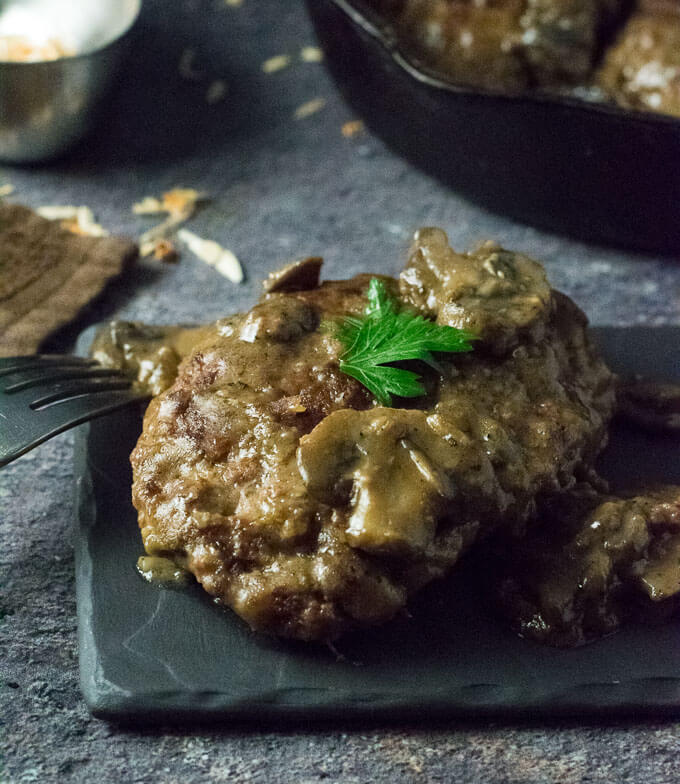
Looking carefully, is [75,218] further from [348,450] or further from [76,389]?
[348,450]

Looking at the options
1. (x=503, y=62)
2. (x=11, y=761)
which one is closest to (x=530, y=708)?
(x=11, y=761)

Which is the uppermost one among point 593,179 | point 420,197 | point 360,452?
point 360,452

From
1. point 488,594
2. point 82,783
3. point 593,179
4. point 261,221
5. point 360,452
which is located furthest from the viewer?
point 261,221

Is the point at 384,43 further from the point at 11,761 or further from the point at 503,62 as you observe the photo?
the point at 11,761

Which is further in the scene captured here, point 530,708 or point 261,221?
point 261,221

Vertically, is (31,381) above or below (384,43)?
below

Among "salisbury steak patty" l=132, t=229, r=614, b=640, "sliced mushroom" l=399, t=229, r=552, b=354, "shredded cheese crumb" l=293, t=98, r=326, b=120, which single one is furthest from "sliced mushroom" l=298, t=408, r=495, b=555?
"shredded cheese crumb" l=293, t=98, r=326, b=120

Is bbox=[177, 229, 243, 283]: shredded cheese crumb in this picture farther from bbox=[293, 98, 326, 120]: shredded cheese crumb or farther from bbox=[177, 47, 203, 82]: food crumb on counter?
bbox=[177, 47, 203, 82]: food crumb on counter

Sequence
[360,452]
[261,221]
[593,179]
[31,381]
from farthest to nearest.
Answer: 1. [261,221]
2. [593,179]
3. [31,381]
4. [360,452]
